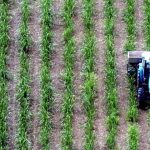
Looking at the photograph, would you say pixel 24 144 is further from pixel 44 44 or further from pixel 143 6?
pixel 143 6

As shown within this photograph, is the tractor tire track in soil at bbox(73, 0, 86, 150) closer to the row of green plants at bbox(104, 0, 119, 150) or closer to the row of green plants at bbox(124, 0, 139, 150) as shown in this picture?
the row of green plants at bbox(104, 0, 119, 150)

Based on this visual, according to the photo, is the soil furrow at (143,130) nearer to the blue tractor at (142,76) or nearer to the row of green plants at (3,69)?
the blue tractor at (142,76)

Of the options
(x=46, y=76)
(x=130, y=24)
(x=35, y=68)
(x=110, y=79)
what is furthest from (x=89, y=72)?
(x=130, y=24)

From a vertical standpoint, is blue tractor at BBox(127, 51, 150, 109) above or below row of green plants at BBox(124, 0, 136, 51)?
below

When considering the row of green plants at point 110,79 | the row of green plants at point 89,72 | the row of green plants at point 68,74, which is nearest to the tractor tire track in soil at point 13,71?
the row of green plants at point 68,74

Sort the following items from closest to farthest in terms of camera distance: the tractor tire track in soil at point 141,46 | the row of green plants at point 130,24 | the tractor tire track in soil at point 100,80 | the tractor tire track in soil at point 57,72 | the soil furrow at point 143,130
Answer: the soil furrow at point 143,130, the tractor tire track in soil at point 141,46, the tractor tire track in soil at point 100,80, the tractor tire track in soil at point 57,72, the row of green plants at point 130,24

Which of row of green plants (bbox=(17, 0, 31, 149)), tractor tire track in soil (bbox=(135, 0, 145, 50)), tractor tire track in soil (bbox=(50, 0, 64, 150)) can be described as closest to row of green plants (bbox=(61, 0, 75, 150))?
tractor tire track in soil (bbox=(50, 0, 64, 150))

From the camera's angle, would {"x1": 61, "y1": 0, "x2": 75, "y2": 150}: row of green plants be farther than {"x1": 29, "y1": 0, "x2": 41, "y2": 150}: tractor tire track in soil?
No

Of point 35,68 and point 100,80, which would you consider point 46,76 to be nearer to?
point 35,68
